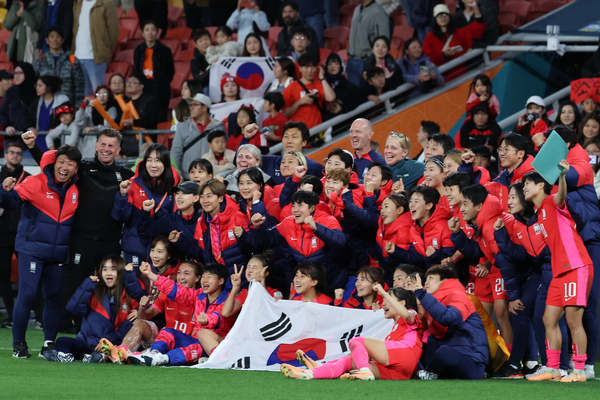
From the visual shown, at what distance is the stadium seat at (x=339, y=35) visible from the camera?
14.3 meters

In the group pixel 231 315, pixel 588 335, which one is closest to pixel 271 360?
pixel 231 315

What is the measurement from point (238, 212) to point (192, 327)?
1.16 m

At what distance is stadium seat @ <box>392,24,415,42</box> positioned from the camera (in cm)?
1362

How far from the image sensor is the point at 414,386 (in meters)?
5.86

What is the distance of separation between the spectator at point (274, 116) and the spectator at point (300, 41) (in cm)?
125

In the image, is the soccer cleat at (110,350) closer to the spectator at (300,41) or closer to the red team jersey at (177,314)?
the red team jersey at (177,314)

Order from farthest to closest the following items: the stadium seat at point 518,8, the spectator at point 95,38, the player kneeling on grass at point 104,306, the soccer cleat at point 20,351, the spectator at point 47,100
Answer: the spectator at point 95,38
the stadium seat at point 518,8
the spectator at point 47,100
the player kneeling on grass at point 104,306
the soccer cleat at point 20,351

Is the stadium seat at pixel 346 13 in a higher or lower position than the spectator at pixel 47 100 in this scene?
higher

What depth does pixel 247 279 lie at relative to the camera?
757 centimetres

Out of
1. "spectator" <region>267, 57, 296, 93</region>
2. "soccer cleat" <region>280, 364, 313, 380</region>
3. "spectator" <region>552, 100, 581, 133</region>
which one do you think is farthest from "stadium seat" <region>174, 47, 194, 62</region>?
"soccer cleat" <region>280, 364, 313, 380</region>

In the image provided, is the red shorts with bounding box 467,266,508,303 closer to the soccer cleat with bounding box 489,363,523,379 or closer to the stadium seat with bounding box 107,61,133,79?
the soccer cleat with bounding box 489,363,523,379

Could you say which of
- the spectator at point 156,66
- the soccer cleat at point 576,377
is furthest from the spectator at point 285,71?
the soccer cleat at point 576,377

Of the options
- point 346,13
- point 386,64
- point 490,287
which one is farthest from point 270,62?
point 490,287

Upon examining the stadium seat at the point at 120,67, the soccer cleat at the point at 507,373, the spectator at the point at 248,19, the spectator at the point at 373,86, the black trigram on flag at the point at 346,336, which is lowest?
the soccer cleat at the point at 507,373
